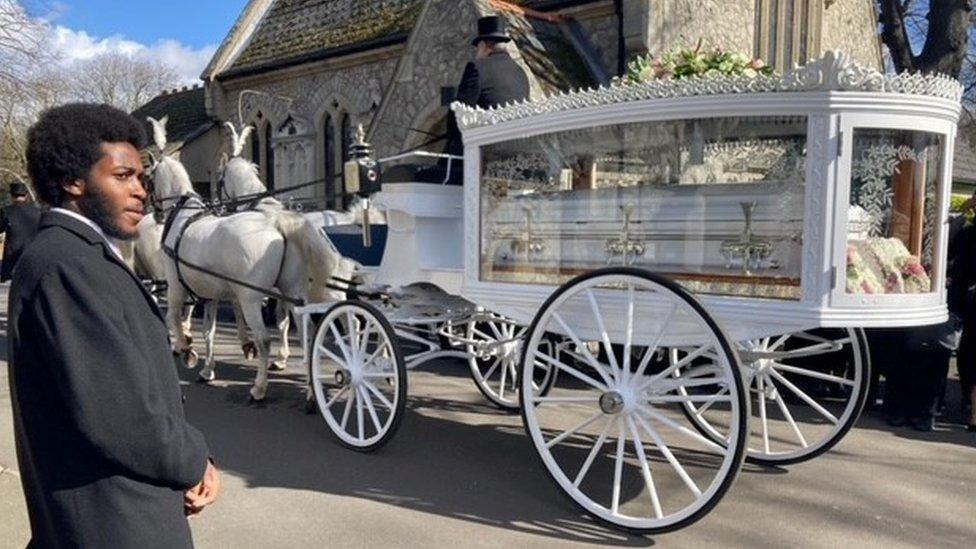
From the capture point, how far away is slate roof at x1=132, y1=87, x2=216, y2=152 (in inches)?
782

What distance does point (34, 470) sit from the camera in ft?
6.11

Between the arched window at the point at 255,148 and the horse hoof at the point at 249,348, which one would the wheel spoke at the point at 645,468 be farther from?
the arched window at the point at 255,148

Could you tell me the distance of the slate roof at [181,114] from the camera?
19.9 meters

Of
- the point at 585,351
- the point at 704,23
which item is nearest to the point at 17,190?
the point at 585,351

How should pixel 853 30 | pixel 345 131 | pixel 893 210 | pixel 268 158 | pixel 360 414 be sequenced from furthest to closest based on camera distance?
pixel 268 158
pixel 345 131
pixel 853 30
pixel 360 414
pixel 893 210

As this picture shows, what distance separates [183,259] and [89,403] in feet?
17.4

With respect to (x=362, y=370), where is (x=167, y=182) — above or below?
above

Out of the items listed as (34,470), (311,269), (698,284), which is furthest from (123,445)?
(311,269)

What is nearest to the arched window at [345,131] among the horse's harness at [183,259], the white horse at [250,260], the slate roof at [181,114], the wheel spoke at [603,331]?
the slate roof at [181,114]

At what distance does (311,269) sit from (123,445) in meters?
4.64

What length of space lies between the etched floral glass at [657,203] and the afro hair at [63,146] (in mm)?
2703

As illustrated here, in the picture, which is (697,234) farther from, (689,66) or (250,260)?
(250,260)

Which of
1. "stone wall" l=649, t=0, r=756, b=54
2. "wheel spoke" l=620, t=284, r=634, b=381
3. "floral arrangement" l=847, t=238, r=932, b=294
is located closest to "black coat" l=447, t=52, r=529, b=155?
"wheel spoke" l=620, t=284, r=634, b=381

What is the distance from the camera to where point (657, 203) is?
4.13 metres
